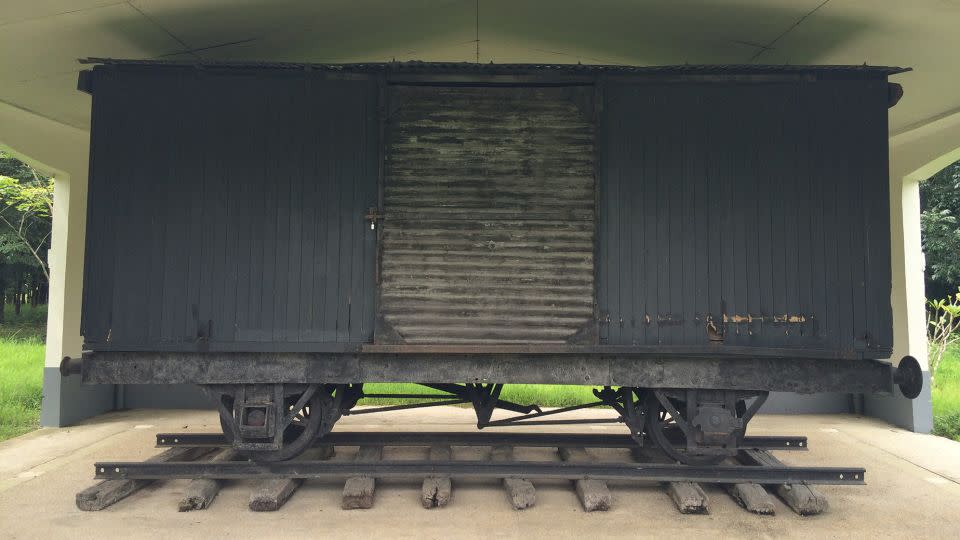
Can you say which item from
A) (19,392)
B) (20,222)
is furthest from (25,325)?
(19,392)

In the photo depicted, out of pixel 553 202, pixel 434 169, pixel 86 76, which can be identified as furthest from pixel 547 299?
pixel 86 76

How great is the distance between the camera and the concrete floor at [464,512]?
4.18m

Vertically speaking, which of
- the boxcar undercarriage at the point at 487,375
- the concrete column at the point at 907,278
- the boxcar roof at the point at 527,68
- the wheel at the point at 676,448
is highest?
the boxcar roof at the point at 527,68

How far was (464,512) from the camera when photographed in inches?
178

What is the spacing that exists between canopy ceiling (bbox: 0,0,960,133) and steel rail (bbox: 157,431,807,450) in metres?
3.87

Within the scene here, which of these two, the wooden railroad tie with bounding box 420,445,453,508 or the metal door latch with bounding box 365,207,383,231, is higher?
the metal door latch with bounding box 365,207,383,231

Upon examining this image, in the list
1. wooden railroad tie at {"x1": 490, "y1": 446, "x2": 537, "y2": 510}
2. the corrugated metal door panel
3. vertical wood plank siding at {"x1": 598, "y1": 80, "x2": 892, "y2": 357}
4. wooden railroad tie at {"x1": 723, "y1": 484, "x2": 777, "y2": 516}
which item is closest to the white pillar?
the corrugated metal door panel

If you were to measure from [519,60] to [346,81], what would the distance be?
2.83 metres

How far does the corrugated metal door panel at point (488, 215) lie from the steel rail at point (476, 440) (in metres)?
1.60

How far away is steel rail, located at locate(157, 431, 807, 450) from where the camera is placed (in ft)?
18.9

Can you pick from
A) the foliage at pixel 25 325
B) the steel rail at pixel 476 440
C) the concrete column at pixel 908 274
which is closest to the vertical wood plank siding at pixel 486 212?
the steel rail at pixel 476 440

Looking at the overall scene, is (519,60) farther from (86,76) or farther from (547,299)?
(86,76)

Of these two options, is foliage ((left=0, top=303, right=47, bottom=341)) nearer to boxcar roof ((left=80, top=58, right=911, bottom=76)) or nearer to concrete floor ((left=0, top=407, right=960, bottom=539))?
concrete floor ((left=0, top=407, right=960, bottom=539))

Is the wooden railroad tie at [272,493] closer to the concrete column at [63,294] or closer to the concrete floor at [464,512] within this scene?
the concrete floor at [464,512]
